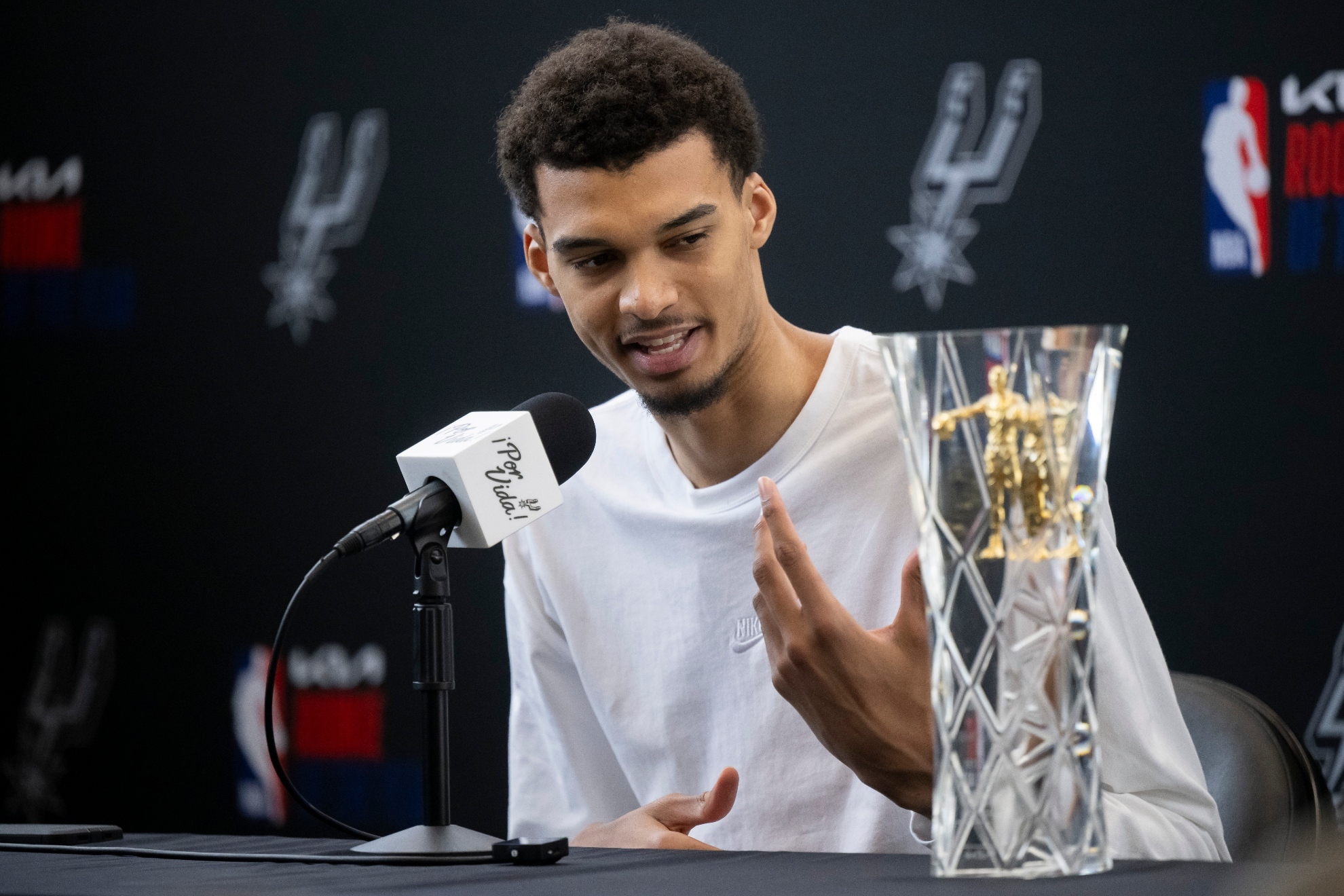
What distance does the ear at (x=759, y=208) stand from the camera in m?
1.49

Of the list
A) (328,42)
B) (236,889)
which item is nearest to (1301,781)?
(236,889)

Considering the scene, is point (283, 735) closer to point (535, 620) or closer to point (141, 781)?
point (141, 781)

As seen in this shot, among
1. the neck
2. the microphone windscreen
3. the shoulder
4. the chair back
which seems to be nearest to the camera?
the microphone windscreen

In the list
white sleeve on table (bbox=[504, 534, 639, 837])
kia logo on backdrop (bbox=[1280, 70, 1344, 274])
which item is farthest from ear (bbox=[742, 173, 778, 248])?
kia logo on backdrop (bbox=[1280, 70, 1344, 274])

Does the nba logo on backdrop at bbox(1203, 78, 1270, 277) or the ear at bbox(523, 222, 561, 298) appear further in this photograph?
the nba logo on backdrop at bbox(1203, 78, 1270, 277)

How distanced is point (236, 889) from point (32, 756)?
6.97ft

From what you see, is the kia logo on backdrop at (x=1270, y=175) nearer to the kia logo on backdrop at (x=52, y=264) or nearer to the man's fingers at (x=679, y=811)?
the man's fingers at (x=679, y=811)

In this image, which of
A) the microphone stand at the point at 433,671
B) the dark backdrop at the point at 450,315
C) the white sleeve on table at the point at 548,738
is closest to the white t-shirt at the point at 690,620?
the white sleeve on table at the point at 548,738

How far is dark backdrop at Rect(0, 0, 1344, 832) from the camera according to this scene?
1.90 meters

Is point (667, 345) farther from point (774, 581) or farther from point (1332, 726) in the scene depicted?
point (1332, 726)

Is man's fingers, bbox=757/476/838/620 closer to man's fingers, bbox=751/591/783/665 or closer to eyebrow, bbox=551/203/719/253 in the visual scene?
man's fingers, bbox=751/591/783/665

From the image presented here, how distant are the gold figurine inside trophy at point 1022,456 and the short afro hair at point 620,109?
724mm

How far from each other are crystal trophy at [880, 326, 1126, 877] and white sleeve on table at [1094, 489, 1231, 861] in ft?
0.53

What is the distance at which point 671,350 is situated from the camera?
133cm
